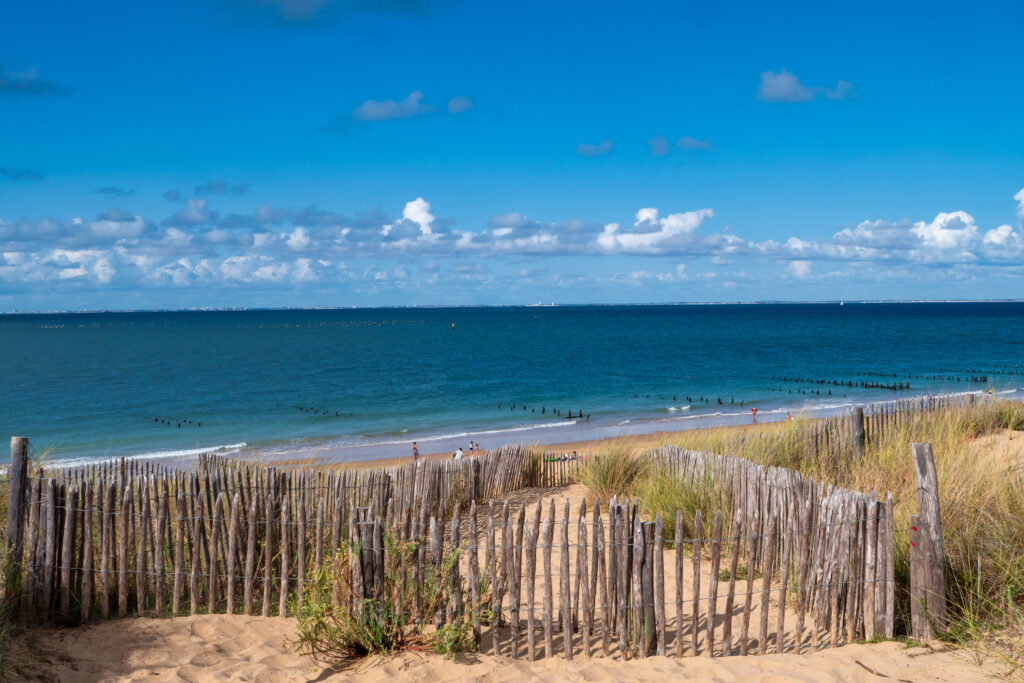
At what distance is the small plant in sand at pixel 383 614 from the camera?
514cm

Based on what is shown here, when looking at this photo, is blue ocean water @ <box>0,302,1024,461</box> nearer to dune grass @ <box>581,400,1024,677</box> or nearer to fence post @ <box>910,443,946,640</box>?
dune grass @ <box>581,400,1024,677</box>

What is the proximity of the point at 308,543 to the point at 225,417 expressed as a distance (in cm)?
2781

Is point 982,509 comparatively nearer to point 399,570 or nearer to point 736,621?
point 736,621

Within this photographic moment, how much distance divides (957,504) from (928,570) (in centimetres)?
114

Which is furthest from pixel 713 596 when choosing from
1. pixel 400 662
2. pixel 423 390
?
pixel 423 390

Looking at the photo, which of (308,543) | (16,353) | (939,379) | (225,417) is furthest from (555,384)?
(16,353)

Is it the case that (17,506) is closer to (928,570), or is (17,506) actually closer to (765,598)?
(765,598)

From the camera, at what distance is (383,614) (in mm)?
5195

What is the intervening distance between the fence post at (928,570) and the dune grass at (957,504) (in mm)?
136

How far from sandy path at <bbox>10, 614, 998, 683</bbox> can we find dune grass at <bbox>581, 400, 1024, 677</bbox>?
1.32 ft

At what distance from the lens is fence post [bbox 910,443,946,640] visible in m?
5.39

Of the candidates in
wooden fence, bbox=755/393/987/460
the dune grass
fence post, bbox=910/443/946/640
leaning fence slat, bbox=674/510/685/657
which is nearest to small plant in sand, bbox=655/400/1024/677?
the dune grass

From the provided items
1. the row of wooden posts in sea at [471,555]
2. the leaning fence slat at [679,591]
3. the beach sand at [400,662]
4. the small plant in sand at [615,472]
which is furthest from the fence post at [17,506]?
the small plant in sand at [615,472]

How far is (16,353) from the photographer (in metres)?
72.4
